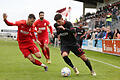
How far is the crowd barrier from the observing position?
49.6 feet

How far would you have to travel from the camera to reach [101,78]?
677 cm

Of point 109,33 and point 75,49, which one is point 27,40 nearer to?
point 75,49

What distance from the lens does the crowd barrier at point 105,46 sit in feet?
49.6

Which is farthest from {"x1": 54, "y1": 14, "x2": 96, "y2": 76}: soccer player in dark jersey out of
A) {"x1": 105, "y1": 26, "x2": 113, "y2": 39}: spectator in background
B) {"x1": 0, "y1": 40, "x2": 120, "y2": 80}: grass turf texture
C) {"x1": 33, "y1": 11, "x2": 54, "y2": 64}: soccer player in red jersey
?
{"x1": 105, "y1": 26, "x2": 113, "y2": 39}: spectator in background

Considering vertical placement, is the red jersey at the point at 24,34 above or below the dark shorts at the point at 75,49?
Result: above

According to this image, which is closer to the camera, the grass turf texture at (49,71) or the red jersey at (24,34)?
the grass turf texture at (49,71)

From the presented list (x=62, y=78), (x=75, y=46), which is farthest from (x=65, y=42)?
(x=62, y=78)

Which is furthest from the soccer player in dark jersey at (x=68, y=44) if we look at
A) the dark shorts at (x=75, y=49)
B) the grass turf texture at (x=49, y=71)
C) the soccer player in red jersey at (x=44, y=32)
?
the soccer player in red jersey at (x=44, y=32)

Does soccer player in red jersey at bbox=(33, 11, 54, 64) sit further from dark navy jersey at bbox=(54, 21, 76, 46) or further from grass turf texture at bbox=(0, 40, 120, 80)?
dark navy jersey at bbox=(54, 21, 76, 46)

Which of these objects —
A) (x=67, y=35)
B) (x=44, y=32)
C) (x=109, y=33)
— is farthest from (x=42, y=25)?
(x=109, y=33)

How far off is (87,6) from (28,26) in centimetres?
4587

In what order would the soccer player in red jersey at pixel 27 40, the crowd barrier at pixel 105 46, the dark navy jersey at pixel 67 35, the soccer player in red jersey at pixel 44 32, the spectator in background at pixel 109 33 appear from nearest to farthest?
the dark navy jersey at pixel 67 35
the soccer player in red jersey at pixel 27 40
the soccer player in red jersey at pixel 44 32
the crowd barrier at pixel 105 46
the spectator in background at pixel 109 33

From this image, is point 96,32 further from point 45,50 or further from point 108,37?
point 45,50

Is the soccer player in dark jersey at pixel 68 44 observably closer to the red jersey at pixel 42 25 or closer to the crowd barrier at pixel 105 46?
the red jersey at pixel 42 25
